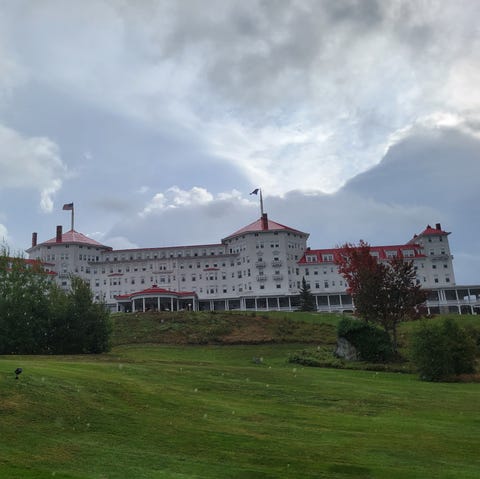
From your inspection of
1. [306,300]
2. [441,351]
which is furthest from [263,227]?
[441,351]

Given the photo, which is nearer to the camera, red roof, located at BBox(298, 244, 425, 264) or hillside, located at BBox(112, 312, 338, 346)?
hillside, located at BBox(112, 312, 338, 346)

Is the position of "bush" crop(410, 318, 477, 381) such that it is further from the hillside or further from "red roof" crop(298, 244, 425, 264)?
"red roof" crop(298, 244, 425, 264)

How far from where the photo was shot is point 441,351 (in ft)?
105

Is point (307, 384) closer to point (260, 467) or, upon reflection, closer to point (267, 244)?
point (260, 467)

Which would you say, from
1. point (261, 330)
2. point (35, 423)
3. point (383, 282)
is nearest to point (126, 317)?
point (261, 330)

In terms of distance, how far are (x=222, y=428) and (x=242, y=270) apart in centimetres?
10064

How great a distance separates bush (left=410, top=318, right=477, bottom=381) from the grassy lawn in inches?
235

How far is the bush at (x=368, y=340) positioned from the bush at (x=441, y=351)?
28.9 feet

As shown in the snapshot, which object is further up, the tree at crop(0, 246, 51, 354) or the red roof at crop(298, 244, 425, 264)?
the red roof at crop(298, 244, 425, 264)

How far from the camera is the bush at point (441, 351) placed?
105 ft

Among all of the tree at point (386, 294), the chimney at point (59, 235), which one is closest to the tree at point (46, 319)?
the tree at point (386, 294)

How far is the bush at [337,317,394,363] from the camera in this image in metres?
42.5

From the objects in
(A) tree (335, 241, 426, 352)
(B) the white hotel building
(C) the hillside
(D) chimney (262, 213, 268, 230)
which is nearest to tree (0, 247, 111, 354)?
(C) the hillside

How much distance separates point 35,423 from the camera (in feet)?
49.2
